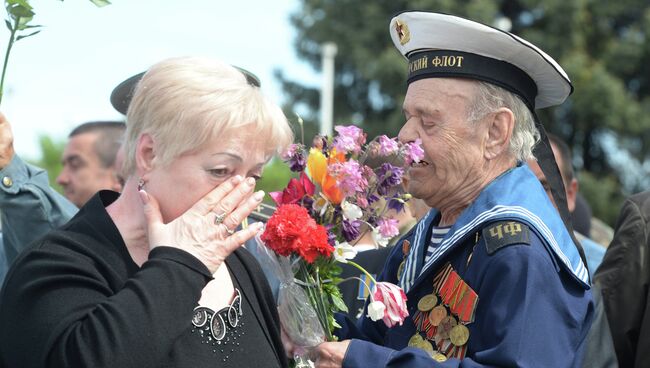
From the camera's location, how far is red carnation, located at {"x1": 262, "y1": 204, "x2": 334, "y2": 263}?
2.76 m

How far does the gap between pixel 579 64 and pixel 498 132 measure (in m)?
19.7

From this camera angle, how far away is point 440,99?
10.9 feet

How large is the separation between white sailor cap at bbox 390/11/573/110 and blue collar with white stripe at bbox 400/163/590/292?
1.14 ft

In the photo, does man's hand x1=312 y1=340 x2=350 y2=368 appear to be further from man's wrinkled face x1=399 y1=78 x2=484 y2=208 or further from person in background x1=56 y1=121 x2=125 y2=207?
person in background x1=56 y1=121 x2=125 y2=207

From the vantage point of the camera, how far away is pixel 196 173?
262 centimetres

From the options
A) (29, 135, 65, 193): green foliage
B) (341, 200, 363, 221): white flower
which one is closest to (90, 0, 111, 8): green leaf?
(341, 200, 363, 221): white flower

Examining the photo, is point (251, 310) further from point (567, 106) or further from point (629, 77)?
point (629, 77)

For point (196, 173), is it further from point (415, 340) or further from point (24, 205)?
point (24, 205)

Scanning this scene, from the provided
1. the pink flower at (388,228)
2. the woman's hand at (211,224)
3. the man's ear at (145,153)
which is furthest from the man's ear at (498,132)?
the man's ear at (145,153)

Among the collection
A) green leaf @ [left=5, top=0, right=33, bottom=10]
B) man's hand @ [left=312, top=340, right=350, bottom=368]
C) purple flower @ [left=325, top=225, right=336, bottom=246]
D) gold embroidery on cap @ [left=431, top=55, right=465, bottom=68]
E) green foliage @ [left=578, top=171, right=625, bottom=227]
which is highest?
gold embroidery on cap @ [left=431, top=55, right=465, bottom=68]

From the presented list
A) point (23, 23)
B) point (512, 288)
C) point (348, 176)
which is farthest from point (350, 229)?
point (23, 23)

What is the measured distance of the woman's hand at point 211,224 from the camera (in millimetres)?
2518

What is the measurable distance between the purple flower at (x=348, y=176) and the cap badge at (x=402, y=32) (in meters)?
0.83

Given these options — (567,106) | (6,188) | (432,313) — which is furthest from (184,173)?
(567,106)
